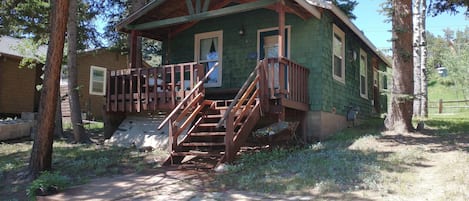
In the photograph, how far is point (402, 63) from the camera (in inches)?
385

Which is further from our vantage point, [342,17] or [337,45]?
[337,45]

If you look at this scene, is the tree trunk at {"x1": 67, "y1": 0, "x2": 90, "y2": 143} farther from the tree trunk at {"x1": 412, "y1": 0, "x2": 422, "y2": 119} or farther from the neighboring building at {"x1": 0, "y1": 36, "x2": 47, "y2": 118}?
the tree trunk at {"x1": 412, "y1": 0, "x2": 422, "y2": 119}

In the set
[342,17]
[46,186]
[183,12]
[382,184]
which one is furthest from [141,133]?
[382,184]

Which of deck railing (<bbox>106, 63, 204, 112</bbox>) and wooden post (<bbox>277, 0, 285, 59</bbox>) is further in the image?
deck railing (<bbox>106, 63, 204, 112</bbox>)

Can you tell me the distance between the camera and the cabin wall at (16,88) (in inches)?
675

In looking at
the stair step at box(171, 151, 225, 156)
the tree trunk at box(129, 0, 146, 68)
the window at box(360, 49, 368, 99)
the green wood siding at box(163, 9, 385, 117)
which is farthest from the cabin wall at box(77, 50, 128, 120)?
the stair step at box(171, 151, 225, 156)

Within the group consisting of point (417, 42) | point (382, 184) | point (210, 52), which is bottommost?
point (382, 184)

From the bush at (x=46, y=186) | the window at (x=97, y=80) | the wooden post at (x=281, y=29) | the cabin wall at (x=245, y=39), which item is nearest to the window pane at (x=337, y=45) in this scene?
the cabin wall at (x=245, y=39)

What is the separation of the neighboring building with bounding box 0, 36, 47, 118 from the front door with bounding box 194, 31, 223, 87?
7.77m

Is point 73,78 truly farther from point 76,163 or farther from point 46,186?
point 46,186

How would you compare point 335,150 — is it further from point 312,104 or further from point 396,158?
point 312,104

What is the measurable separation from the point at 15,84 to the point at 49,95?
38.3 ft

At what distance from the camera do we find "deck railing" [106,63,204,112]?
9.66m

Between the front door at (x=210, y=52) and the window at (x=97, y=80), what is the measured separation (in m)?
8.90
